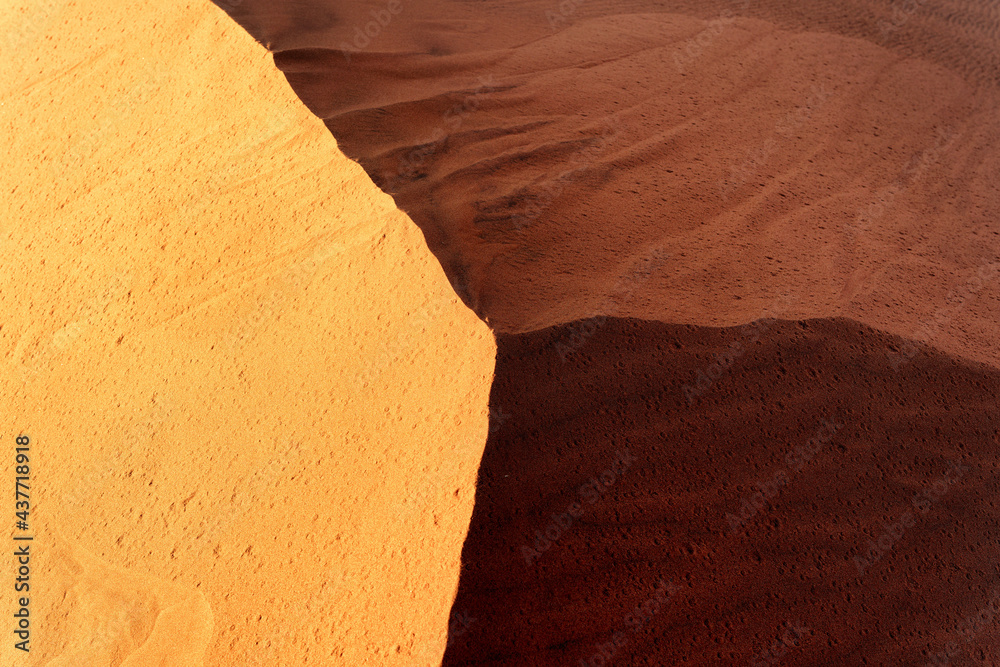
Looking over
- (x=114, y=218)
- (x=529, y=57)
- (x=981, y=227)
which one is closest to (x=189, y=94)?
(x=114, y=218)

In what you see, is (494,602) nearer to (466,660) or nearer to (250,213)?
(466,660)

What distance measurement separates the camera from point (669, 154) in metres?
3.35

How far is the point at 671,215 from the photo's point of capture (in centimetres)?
301

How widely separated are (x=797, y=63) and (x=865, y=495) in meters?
2.81

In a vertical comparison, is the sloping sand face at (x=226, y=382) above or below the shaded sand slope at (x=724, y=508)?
above

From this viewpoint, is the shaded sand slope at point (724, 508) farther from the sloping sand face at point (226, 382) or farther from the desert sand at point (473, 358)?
the sloping sand face at point (226, 382)

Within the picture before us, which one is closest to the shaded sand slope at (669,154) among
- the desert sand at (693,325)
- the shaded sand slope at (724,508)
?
the desert sand at (693,325)

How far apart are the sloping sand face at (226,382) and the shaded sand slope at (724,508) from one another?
7.4 inches

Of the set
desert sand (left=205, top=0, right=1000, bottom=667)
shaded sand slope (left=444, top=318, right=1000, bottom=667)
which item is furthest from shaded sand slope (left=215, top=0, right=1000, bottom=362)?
shaded sand slope (left=444, top=318, right=1000, bottom=667)

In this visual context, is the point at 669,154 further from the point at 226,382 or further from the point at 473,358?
the point at 226,382

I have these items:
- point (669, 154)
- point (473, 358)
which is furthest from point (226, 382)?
point (669, 154)

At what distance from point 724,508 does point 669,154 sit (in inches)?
→ 68.9

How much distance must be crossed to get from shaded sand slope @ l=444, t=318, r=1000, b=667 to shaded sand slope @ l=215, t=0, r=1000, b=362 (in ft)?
0.75

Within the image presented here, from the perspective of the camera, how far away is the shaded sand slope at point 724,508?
2053mm
